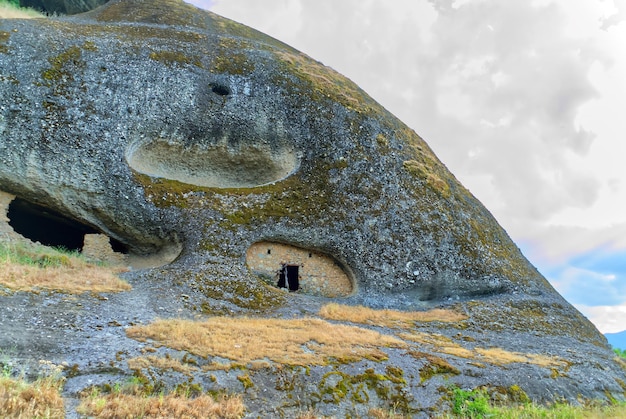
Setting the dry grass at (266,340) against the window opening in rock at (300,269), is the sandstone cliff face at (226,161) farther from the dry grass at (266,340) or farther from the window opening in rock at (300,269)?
the dry grass at (266,340)

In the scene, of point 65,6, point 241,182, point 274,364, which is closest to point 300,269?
point 241,182

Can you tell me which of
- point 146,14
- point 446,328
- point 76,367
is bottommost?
point 76,367

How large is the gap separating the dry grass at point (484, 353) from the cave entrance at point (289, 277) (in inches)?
265

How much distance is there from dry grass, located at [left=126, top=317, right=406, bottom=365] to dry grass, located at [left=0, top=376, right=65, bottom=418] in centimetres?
344

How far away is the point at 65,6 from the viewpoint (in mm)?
49500

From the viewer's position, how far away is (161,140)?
81.7 feet

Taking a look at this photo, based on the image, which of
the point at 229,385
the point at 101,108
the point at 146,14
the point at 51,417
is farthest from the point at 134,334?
the point at 146,14

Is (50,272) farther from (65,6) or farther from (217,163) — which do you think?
(65,6)

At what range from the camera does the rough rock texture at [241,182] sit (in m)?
20.0

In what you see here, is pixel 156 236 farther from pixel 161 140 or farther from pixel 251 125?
pixel 251 125

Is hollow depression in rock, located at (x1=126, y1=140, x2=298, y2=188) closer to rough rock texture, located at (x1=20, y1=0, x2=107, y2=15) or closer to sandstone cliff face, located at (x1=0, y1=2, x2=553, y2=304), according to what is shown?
sandstone cliff face, located at (x1=0, y1=2, x2=553, y2=304)

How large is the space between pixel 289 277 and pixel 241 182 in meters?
7.03

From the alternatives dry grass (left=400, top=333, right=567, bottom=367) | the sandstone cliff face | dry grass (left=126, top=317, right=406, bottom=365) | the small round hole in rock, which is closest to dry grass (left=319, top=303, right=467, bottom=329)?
dry grass (left=400, top=333, right=567, bottom=367)

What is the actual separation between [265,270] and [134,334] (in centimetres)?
1025
